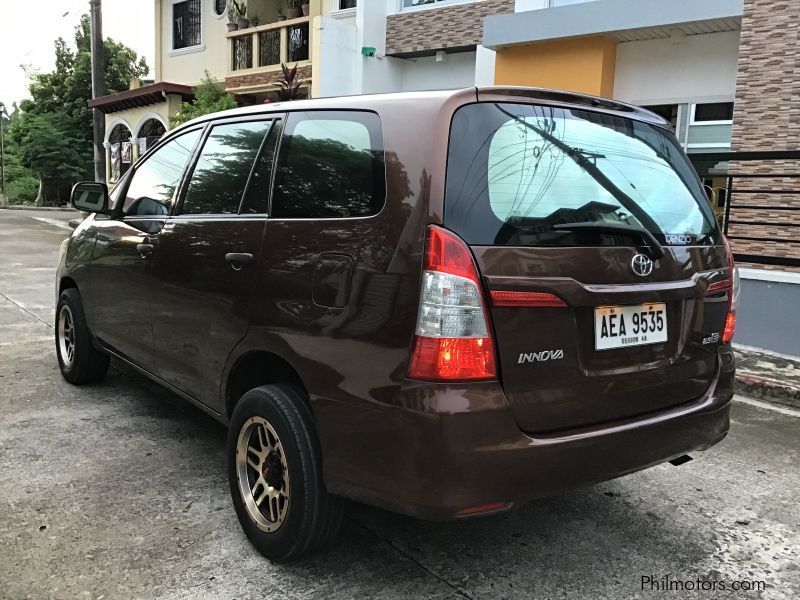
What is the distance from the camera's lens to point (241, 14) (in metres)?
18.4

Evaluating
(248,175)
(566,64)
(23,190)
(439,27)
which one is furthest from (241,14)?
(23,190)

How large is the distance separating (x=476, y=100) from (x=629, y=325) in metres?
0.95

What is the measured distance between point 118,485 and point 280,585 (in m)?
1.22

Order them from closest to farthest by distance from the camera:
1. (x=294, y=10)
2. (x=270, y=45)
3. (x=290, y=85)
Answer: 1. (x=290, y=85)
2. (x=294, y=10)
3. (x=270, y=45)

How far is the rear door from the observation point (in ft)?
7.40

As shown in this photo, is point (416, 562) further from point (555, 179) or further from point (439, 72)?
point (439, 72)

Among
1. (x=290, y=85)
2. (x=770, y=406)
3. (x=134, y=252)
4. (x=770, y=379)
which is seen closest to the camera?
(x=134, y=252)

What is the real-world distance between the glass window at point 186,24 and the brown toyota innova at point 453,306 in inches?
761

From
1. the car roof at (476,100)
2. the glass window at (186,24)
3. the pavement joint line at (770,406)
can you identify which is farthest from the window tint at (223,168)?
the glass window at (186,24)

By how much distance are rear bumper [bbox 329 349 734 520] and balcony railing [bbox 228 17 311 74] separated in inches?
618

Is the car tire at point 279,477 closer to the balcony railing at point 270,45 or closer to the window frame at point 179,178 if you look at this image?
the window frame at point 179,178

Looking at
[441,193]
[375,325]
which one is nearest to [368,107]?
[441,193]

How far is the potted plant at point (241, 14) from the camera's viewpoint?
18.2m

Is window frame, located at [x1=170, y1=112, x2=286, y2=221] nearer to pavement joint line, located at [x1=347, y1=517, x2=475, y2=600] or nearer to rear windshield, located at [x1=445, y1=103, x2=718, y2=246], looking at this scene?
rear windshield, located at [x1=445, y1=103, x2=718, y2=246]
